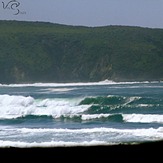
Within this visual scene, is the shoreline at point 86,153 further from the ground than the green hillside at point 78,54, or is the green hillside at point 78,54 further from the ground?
the green hillside at point 78,54

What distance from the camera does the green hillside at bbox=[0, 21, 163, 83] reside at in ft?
229

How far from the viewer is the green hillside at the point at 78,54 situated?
6969cm

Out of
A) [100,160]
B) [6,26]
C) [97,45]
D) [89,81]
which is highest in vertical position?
[6,26]

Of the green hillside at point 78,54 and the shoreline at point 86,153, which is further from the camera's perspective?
the green hillside at point 78,54

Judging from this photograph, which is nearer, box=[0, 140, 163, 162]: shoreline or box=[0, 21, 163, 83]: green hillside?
box=[0, 140, 163, 162]: shoreline

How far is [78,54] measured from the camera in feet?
254

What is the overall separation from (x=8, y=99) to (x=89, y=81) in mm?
39130

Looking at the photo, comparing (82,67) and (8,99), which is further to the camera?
(82,67)

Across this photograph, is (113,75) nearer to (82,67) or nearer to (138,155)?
(82,67)

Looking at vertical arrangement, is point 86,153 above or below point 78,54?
below

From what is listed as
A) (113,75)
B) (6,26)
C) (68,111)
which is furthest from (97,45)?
(68,111)

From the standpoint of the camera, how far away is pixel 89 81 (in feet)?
223

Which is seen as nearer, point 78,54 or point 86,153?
point 86,153

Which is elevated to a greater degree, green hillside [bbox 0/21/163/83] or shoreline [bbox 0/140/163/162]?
green hillside [bbox 0/21/163/83]
